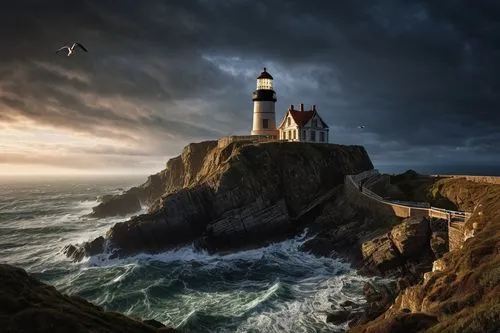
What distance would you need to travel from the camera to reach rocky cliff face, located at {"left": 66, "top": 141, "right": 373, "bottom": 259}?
150ft

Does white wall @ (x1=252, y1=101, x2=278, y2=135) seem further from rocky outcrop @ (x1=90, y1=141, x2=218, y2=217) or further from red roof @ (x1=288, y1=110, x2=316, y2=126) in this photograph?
rocky outcrop @ (x1=90, y1=141, x2=218, y2=217)

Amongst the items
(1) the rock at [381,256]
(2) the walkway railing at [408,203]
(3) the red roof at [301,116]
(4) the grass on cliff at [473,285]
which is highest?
(3) the red roof at [301,116]

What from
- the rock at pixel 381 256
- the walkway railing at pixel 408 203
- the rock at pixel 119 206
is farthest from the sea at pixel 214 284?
the rock at pixel 119 206

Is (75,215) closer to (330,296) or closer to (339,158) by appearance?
(339,158)

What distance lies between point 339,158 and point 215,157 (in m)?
20.0

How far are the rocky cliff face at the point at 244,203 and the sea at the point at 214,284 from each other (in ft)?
6.12

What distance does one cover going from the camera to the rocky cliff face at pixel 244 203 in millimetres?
45719

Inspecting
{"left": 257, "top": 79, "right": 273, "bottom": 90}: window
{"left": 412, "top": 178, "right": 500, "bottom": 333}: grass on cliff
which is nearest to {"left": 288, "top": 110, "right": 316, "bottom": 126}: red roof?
{"left": 257, "top": 79, "right": 273, "bottom": 90}: window

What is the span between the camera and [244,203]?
4838 cm

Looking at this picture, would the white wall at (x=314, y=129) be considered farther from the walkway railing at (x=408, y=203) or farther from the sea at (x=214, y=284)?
the sea at (x=214, y=284)

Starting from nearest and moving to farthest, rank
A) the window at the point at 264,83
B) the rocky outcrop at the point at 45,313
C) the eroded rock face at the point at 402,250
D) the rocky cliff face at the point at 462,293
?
1. the rocky cliff face at the point at 462,293
2. the rocky outcrop at the point at 45,313
3. the eroded rock face at the point at 402,250
4. the window at the point at 264,83

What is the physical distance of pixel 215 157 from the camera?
6481 centimetres

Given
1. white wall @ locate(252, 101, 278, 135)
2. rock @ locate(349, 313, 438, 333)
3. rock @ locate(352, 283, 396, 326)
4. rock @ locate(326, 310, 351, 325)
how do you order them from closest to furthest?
rock @ locate(349, 313, 438, 333) < rock @ locate(352, 283, 396, 326) < rock @ locate(326, 310, 351, 325) < white wall @ locate(252, 101, 278, 135)

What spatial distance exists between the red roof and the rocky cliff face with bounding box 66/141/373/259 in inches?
249
